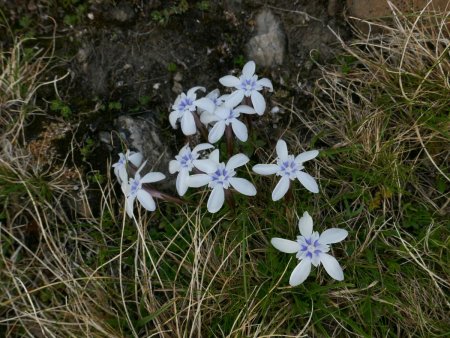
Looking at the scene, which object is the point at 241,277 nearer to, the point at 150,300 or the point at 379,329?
the point at 150,300

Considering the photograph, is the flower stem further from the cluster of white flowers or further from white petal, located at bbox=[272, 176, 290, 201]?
white petal, located at bbox=[272, 176, 290, 201]

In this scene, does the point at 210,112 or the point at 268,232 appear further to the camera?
the point at 268,232

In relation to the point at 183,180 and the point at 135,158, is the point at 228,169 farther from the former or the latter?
the point at 135,158

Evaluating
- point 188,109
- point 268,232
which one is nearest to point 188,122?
point 188,109

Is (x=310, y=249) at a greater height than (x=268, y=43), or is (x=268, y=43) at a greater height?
(x=268, y=43)

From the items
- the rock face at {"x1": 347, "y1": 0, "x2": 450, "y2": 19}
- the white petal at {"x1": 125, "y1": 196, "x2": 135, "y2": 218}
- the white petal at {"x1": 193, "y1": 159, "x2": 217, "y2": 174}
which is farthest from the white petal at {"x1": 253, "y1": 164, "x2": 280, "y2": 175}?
the rock face at {"x1": 347, "y1": 0, "x2": 450, "y2": 19}

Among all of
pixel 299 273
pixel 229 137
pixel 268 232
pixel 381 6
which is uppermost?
pixel 381 6

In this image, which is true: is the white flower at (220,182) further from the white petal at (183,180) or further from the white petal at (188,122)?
the white petal at (188,122)
